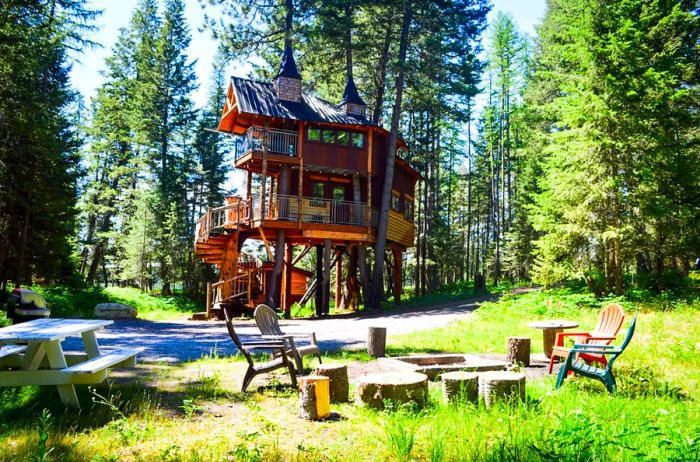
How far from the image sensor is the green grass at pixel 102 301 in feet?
63.7

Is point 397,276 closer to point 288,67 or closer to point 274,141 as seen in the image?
point 274,141

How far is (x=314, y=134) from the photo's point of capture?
20.5 metres

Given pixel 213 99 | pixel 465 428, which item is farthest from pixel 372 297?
pixel 213 99

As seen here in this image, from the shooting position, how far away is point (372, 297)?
70.2 feet

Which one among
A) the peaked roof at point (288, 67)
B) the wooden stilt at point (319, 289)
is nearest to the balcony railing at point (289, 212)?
the wooden stilt at point (319, 289)

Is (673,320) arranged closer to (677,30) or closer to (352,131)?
(677,30)

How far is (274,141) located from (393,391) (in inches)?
632

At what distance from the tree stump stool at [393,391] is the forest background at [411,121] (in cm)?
987

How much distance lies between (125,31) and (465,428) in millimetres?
39762

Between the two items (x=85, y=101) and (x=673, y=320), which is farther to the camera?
(x=85, y=101)

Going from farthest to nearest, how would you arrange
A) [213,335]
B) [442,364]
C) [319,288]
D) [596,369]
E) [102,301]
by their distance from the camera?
[102,301] < [319,288] < [213,335] < [442,364] < [596,369]

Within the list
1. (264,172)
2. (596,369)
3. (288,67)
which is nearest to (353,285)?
(264,172)

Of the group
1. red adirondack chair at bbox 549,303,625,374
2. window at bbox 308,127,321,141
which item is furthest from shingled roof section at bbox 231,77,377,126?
red adirondack chair at bbox 549,303,625,374

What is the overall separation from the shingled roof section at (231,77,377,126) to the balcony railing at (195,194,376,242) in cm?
328
